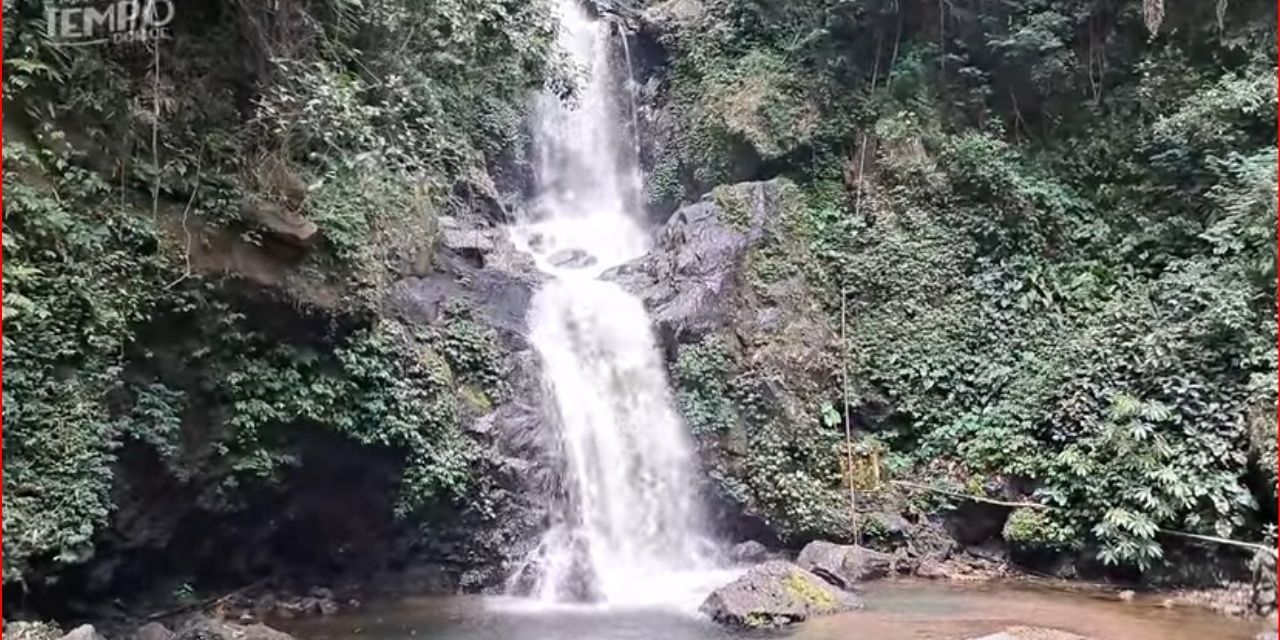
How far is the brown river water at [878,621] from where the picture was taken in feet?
28.0

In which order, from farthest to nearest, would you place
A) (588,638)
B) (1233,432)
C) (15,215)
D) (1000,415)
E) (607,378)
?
(607,378) < (1000,415) < (1233,432) < (588,638) < (15,215)

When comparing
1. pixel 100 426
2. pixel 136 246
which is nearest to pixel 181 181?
pixel 136 246

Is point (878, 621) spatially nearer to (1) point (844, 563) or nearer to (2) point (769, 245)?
(1) point (844, 563)

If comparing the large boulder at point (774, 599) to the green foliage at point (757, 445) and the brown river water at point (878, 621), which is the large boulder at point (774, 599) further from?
the green foliage at point (757, 445)

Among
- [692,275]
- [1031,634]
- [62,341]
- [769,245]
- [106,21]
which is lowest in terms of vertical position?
[1031,634]

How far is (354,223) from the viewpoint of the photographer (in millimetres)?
10664

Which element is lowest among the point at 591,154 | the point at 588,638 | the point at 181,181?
the point at 588,638

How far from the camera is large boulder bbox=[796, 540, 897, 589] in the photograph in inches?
418

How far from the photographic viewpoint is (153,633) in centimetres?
869

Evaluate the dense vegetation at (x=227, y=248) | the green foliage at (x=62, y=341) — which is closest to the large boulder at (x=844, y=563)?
the dense vegetation at (x=227, y=248)

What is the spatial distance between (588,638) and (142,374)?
4.84 metres

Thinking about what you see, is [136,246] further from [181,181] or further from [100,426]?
[100,426]

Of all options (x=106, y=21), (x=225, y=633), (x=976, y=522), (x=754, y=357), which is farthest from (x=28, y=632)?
(x=976, y=522)

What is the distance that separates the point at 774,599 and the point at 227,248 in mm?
6299
